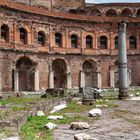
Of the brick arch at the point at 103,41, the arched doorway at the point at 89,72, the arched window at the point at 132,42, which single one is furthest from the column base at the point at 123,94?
the arched window at the point at 132,42

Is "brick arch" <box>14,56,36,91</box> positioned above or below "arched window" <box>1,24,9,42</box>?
below

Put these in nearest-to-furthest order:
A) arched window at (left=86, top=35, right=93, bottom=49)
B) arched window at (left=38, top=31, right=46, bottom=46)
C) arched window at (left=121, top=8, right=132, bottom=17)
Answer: arched window at (left=38, top=31, right=46, bottom=46) < arched window at (left=86, top=35, right=93, bottom=49) < arched window at (left=121, top=8, right=132, bottom=17)

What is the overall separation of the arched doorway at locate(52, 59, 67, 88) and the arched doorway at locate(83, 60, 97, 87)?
8.51ft

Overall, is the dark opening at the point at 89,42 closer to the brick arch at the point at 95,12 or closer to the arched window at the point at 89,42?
the arched window at the point at 89,42

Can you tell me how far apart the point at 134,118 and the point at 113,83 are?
2460cm

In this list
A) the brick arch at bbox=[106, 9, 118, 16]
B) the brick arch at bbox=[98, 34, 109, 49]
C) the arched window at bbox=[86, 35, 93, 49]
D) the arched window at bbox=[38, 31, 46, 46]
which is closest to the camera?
the arched window at bbox=[38, 31, 46, 46]

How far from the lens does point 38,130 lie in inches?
379

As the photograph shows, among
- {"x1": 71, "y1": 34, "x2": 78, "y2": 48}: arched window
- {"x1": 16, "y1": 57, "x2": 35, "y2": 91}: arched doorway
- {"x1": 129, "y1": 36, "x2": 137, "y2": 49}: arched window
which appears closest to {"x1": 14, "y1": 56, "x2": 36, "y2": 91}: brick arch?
{"x1": 16, "y1": 57, "x2": 35, "y2": 91}: arched doorway

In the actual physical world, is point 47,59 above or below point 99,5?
below

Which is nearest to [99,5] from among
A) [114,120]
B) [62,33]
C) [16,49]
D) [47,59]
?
[62,33]

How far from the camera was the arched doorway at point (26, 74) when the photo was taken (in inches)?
1271

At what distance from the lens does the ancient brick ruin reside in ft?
98.7

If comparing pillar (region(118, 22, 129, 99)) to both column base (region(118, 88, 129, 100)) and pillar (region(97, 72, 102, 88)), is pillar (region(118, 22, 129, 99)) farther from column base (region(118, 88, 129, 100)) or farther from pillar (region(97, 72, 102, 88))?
pillar (region(97, 72, 102, 88))

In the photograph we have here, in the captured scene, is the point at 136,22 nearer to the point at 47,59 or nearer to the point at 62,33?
the point at 62,33
